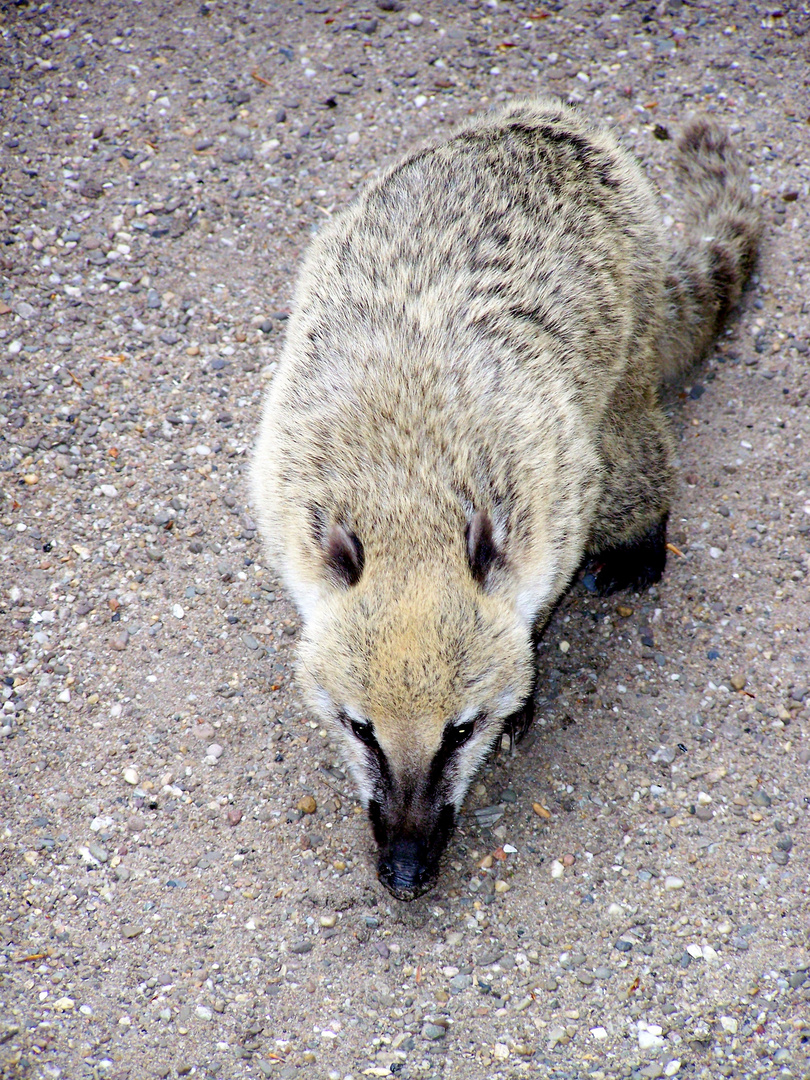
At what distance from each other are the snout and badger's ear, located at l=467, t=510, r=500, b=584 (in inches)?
39.9

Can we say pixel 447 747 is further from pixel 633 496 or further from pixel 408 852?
pixel 633 496

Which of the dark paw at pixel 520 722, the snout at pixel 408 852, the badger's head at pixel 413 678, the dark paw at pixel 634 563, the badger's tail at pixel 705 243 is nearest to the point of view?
the badger's head at pixel 413 678

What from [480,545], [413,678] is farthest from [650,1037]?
[480,545]

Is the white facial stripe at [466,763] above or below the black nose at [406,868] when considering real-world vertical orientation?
above

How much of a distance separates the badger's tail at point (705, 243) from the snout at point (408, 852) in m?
3.07

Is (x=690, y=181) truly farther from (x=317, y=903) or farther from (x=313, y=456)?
(x=317, y=903)

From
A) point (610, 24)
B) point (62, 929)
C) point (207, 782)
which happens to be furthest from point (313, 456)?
point (610, 24)

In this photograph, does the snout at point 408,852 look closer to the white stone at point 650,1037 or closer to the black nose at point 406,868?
the black nose at point 406,868

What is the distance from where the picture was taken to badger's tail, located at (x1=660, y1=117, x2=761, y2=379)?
18.2 ft

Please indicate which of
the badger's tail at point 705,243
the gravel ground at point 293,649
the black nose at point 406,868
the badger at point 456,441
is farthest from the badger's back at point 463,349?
the black nose at point 406,868

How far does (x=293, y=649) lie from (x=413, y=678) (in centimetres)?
159

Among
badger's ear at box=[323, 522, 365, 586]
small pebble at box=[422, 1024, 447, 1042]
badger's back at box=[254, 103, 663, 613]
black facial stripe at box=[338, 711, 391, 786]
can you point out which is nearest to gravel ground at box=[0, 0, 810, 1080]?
small pebble at box=[422, 1024, 447, 1042]

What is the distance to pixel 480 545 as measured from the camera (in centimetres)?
368

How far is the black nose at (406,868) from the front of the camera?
3.84 m
